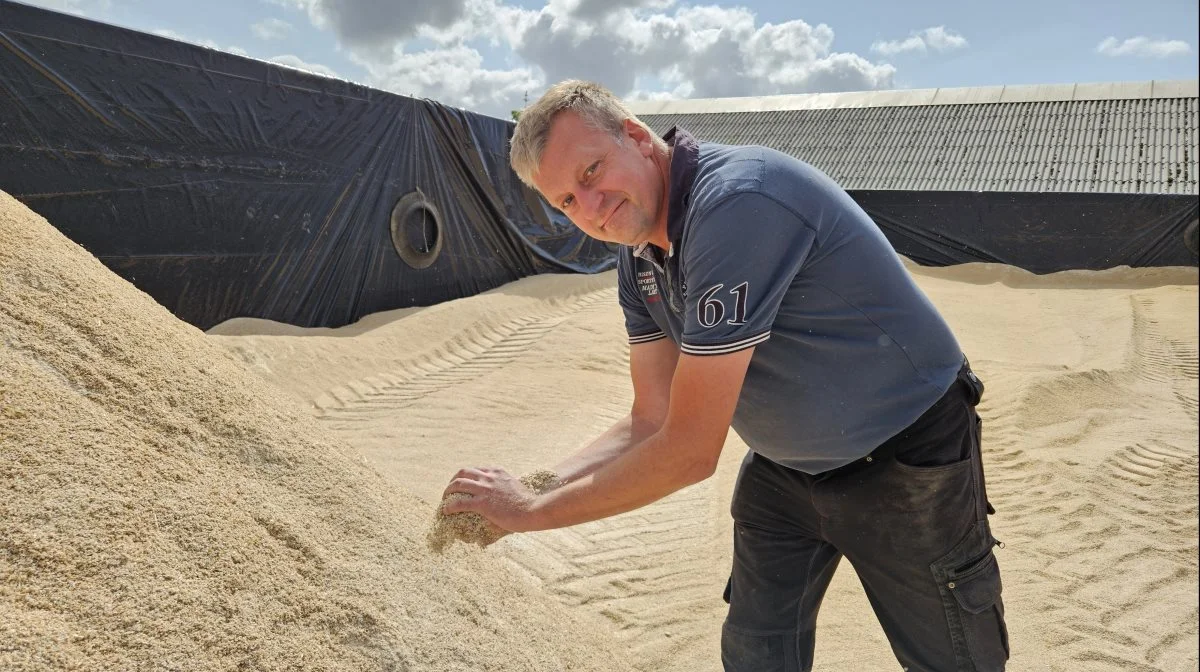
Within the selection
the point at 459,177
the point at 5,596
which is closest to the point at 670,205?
the point at 5,596

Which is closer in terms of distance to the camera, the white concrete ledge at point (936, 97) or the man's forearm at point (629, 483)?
the man's forearm at point (629, 483)

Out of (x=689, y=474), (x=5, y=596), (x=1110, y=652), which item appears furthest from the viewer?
(x=1110, y=652)

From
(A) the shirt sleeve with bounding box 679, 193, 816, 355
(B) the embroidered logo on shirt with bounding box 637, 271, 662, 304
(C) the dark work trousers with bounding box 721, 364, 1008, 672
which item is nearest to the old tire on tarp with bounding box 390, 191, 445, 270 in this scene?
(B) the embroidered logo on shirt with bounding box 637, 271, 662, 304

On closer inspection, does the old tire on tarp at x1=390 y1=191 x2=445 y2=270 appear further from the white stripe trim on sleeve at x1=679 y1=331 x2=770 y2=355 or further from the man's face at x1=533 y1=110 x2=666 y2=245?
the white stripe trim on sleeve at x1=679 y1=331 x2=770 y2=355

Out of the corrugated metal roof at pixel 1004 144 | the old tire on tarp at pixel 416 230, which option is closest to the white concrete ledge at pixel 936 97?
the corrugated metal roof at pixel 1004 144

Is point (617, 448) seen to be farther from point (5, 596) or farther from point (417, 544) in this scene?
point (5, 596)

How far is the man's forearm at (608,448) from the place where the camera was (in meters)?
1.92

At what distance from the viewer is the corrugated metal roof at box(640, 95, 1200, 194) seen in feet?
46.4

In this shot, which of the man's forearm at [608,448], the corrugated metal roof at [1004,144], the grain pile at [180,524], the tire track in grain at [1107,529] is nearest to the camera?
the grain pile at [180,524]

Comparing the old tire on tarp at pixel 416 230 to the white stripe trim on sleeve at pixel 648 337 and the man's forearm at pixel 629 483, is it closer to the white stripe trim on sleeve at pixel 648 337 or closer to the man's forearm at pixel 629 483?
the white stripe trim on sleeve at pixel 648 337

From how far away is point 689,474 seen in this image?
1.48 metres

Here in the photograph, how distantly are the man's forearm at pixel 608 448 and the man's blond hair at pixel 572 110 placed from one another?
2.28 feet

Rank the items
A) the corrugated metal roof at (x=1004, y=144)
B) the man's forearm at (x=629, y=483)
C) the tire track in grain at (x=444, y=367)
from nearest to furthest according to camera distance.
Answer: the man's forearm at (x=629, y=483)
the tire track in grain at (x=444, y=367)
the corrugated metal roof at (x=1004, y=144)

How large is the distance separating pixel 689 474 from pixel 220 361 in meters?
1.42
